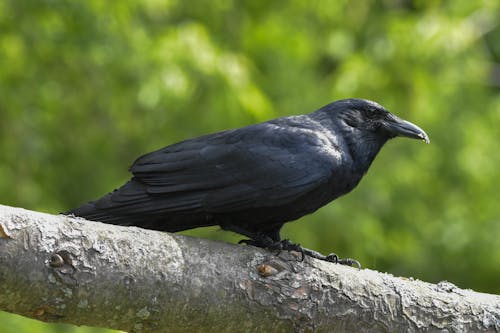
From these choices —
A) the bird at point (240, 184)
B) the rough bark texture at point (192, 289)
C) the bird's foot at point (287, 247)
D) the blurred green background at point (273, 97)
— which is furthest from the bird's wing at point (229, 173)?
the blurred green background at point (273, 97)

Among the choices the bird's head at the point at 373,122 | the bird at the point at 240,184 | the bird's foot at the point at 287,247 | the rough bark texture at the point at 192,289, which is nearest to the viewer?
the rough bark texture at the point at 192,289

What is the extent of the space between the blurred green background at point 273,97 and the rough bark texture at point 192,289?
2483 millimetres

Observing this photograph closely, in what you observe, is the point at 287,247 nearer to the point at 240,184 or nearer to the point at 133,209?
the point at 240,184

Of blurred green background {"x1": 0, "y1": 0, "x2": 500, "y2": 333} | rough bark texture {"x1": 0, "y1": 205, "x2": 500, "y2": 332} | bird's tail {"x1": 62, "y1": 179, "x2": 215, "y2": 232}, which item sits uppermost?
blurred green background {"x1": 0, "y1": 0, "x2": 500, "y2": 333}

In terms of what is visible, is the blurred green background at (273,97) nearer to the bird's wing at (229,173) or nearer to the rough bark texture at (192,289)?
the bird's wing at (229,173)

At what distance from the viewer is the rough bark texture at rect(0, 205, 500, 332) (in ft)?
10.5

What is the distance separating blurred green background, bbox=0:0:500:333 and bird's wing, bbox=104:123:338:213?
1961mm

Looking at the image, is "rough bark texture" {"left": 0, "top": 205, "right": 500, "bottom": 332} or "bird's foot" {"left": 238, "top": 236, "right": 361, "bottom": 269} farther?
"bird's foot" {"left": 238, "top": 236, "right": 361, "bottom": 269}

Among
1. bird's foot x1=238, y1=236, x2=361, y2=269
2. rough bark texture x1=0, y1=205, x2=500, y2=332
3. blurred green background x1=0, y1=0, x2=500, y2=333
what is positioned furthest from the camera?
blurred green background x1=0, y1=0, x2=500, y2=333

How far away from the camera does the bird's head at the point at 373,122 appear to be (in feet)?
16.2

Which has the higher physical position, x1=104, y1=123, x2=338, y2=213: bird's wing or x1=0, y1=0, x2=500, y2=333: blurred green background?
x1=0, y1=0, x2=500, y2=333: blurred green background

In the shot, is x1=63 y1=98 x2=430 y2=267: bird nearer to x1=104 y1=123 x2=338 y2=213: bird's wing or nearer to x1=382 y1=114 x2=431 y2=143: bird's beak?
x1=104 y1=123 x2=338 y2=213: bird's wing

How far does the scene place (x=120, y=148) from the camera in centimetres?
792

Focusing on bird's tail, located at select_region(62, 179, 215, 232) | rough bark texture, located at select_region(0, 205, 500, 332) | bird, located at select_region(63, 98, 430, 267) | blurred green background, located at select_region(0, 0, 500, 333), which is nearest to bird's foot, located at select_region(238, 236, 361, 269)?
bird, located at select_region(63, 98, 430, 267)
